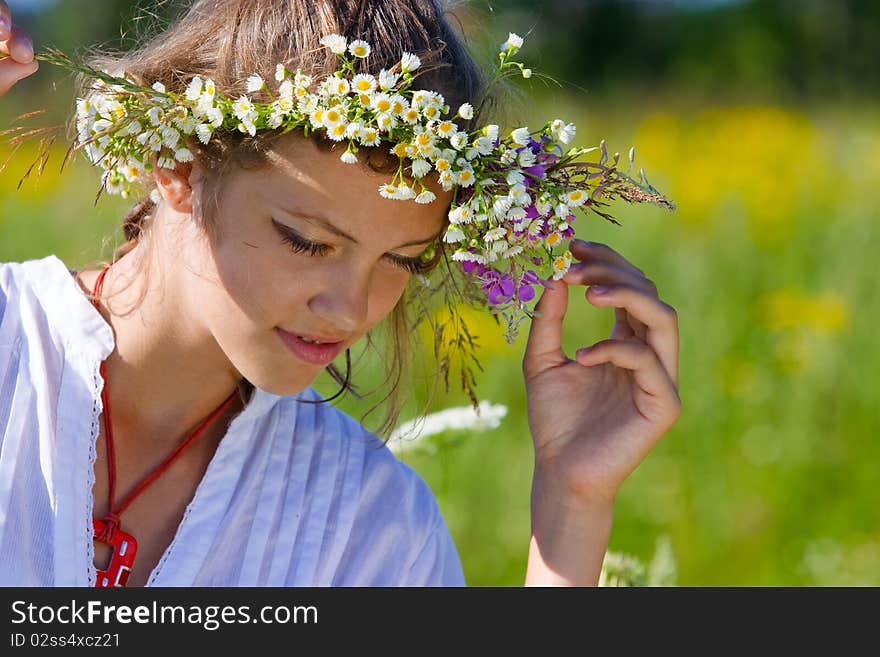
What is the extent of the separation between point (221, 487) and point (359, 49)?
0.84 metres

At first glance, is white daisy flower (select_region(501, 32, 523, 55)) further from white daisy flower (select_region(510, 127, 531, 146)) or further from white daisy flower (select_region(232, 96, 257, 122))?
white daisy flower (select_region(232, 96, 257, 122))

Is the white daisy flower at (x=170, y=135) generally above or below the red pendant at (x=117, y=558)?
above

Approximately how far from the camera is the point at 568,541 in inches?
79.0

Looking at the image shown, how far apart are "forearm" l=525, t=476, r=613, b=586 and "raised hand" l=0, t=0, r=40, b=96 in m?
1.13

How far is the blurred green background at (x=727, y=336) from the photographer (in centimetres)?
368

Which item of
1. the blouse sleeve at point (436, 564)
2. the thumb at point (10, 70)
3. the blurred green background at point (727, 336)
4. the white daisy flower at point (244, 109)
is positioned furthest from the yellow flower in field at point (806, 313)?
the thumb at point (10, 70)

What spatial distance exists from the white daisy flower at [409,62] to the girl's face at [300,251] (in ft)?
0.57

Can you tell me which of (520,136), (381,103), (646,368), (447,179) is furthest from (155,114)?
(646,368)

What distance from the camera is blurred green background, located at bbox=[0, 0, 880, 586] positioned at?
3.68 metres

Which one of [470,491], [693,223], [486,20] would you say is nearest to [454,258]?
[486,20]

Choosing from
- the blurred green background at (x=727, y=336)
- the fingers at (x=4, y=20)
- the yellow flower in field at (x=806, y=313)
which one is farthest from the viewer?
A: the yellow flower in field at (x=806, y=313)

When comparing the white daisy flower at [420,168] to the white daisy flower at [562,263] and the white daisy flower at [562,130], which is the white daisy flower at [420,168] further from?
the white daisy flower at [562,263]

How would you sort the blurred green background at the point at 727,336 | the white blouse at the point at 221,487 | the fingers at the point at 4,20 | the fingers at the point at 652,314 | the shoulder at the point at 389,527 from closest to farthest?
the fingers at the point at 4,20
the white blouse at the point at 221,487
the fingers at the point at 652,314
the shoulder at the point at 389,527
the blurred green background at the point at 727,336

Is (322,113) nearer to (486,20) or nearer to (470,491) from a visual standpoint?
(486,20)
